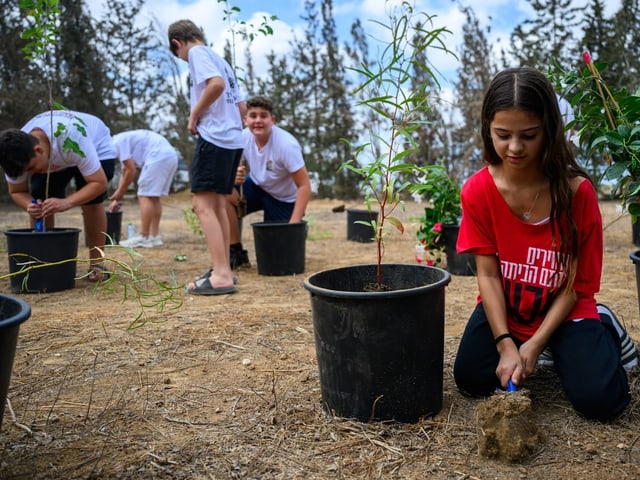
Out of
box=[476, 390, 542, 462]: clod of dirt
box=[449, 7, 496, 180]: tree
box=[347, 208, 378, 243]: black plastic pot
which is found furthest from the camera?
box=[449, 7, 496, 180]: tree

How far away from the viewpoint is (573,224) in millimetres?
1701

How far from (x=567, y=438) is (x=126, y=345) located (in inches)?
70.5

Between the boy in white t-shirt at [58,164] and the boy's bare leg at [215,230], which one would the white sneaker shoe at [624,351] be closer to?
the boy's bare leg at [215,230]

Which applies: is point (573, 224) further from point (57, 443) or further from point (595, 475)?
point (57, 443)

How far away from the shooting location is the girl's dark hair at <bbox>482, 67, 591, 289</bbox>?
1595 millimetres

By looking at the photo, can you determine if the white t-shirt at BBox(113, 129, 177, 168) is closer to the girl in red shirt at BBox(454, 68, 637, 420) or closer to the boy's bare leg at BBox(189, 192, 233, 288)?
the boy's bare leg at BBox(189, 192, 233, 288)

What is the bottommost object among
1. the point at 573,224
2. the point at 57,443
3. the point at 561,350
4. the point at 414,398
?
the point at 57,443

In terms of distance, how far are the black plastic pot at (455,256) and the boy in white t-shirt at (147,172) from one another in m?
2.82

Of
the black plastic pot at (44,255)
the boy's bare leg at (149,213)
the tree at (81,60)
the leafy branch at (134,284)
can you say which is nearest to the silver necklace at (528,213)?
the leafy branch at (134,284)

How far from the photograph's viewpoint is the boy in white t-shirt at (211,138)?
3359 mm

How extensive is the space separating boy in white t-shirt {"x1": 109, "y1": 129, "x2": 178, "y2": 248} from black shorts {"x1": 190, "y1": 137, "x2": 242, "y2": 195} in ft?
7.22

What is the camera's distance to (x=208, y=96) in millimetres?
3338

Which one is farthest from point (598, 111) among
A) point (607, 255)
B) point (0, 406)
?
point (607, 255)

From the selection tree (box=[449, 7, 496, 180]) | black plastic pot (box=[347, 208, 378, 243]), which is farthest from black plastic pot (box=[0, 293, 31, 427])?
tree (box=[449, 7, 496, 180])
